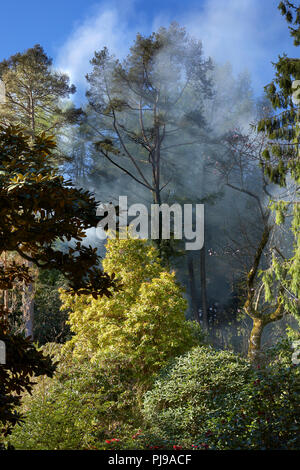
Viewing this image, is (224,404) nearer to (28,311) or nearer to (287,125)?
(287,125)

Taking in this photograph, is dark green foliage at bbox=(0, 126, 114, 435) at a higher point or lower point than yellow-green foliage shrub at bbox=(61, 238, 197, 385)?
higher

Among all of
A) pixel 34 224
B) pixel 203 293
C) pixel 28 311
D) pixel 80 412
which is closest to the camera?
pixel 34 224

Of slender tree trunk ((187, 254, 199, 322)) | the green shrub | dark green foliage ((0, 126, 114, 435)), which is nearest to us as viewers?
dark green foliage ((0, 126, 114, 435))

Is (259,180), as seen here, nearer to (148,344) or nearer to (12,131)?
(148,344)

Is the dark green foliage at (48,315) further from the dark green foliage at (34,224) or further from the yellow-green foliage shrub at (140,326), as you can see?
the dark green foliage at (34,224)

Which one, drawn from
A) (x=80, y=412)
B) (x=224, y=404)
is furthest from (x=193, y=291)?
(x=80, y=412)

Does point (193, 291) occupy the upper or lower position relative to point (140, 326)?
upper

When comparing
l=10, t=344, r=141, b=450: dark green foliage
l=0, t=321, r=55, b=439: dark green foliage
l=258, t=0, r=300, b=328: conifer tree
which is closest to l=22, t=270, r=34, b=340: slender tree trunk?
l=10, t=344, r=141, b=450: dark green foliage

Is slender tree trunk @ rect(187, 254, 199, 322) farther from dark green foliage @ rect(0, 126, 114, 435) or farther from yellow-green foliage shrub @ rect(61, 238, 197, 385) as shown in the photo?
dark green foliage @ rect(0, 126, 114, 435)

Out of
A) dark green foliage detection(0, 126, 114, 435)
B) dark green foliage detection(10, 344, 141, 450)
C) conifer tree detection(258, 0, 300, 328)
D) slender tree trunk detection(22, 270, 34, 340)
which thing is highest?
conifer tree detection(258, 0, 300, 328)

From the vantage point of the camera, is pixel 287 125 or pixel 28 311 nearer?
pixel 287 125

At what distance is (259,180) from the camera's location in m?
15.6

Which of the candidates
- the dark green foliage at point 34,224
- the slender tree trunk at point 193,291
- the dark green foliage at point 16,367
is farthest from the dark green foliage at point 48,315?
the dark green foliage at point 16,367
